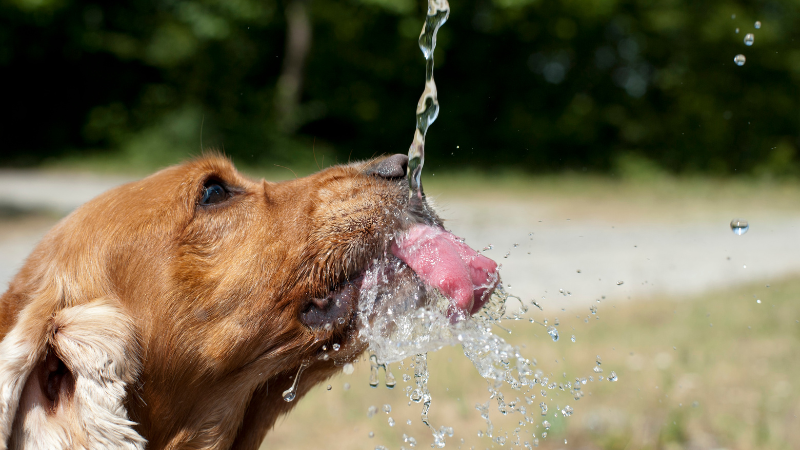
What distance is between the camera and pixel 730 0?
20625mm

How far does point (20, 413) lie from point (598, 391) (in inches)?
139

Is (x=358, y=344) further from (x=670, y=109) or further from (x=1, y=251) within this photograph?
(x=670, y=109)

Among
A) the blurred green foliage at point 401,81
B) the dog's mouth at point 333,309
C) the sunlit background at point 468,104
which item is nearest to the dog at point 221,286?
the dog's mouth at point 333,309

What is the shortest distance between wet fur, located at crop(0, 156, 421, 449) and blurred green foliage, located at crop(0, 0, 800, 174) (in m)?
16.8

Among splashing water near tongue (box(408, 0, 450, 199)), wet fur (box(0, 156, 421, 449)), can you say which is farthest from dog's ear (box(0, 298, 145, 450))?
splashing water near tongue (box(408, 0, 450, 199))

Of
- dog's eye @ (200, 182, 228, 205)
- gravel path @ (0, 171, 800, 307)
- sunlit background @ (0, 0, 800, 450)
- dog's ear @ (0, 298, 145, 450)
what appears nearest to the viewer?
dog's ear @ (0, 298, 145, 450)

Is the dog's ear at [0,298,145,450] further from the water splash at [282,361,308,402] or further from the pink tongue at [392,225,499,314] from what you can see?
the pink tongue at [392,225,499,314]

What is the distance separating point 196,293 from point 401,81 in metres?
20.7

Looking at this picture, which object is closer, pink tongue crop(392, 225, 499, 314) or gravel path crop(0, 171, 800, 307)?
pink tongue crop(392, 225, 499, 314)

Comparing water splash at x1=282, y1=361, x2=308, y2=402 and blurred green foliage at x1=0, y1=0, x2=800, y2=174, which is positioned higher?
water splash at x1=282, y1=361, x2=308, y2=402

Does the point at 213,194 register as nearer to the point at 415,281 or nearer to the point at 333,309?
the point at 333,309

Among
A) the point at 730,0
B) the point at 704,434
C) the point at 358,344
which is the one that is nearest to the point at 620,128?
the point at 730,0

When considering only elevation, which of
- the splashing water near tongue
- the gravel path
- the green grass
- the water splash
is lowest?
the gravel path

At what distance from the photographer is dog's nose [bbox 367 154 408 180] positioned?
3006 millimetres
